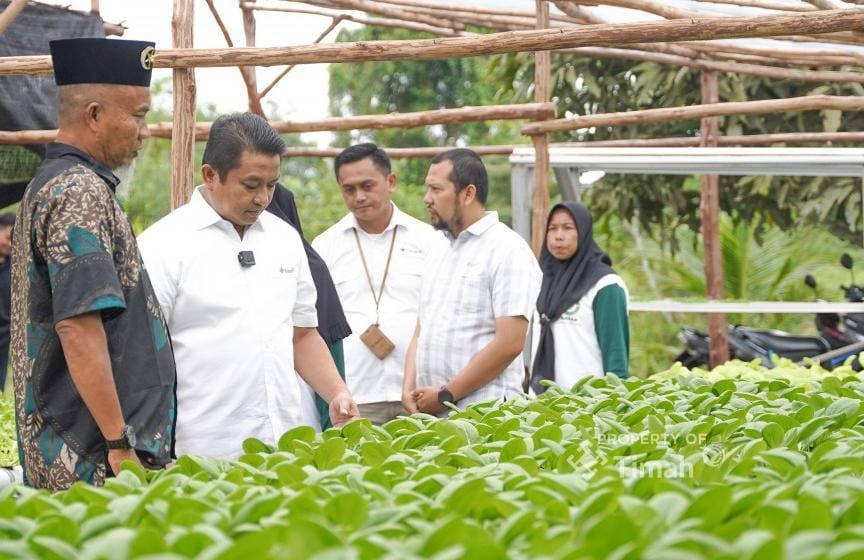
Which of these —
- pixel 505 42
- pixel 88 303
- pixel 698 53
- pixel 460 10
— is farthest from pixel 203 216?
pixel 698 53

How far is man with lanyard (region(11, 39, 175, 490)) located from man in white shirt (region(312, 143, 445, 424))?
80.9 inches

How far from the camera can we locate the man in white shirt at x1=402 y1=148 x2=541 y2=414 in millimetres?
4426

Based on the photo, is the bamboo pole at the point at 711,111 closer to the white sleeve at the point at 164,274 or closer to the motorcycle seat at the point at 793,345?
the motorcycle seat at the point at 793,345

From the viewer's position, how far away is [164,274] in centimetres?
Answer: 332

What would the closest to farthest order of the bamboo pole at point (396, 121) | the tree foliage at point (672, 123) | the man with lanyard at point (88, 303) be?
1. the man with lanyard at point (88, 303)
2. the bamboo pole at point (396, 121)
3. the tree foliage at point (672, 123)

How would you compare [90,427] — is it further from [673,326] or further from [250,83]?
[673,326]

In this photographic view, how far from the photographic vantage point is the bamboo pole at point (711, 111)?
6.65 meters

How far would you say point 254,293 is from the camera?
3.40m

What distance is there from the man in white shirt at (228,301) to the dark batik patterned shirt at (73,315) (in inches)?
15.4

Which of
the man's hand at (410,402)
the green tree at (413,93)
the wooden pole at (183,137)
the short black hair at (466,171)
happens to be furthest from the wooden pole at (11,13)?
the green tree at (413,93)

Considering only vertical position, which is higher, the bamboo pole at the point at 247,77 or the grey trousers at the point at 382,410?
the bamboo pole at the point at 247,77

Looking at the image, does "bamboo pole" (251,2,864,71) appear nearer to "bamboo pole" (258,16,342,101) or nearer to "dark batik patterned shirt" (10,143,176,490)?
"bamboo pole" (258,16,342,101)

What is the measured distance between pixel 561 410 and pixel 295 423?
2.97 ft

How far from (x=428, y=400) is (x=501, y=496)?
9.04ft
